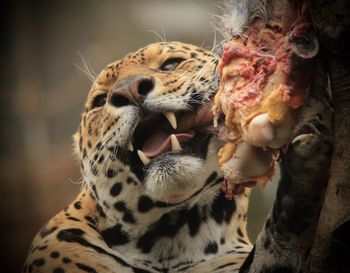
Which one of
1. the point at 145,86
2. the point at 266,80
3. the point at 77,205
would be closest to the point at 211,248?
the point at 77,205

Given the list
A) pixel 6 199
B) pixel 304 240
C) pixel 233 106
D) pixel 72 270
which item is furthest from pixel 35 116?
pixel 304 240

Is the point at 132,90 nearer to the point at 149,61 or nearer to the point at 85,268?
the point at 149,61

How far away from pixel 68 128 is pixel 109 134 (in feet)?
0.71

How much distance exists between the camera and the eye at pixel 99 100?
6.85 feet

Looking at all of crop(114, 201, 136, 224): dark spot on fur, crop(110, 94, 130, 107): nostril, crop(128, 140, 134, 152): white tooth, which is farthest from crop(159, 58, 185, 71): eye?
crop(114, 201, 136, 224): dark spot on fur

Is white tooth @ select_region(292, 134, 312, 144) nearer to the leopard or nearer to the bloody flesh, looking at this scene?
the bloody flesh

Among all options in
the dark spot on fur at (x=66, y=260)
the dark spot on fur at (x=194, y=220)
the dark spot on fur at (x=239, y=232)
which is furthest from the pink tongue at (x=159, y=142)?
the dark spot on fur at (x=66, y=260)

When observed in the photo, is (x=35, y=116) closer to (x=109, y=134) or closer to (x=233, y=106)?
(x=109, y=134)

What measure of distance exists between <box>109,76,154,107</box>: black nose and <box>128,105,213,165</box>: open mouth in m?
0.08

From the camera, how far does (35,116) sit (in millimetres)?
2264

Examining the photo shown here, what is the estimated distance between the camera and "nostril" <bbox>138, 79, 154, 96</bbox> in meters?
2.03

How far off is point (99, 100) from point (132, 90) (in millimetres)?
152

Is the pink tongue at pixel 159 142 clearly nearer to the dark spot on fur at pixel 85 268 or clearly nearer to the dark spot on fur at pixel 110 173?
the dark spot on fur at pixel 110 173

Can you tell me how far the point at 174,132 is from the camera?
6.54 feet
